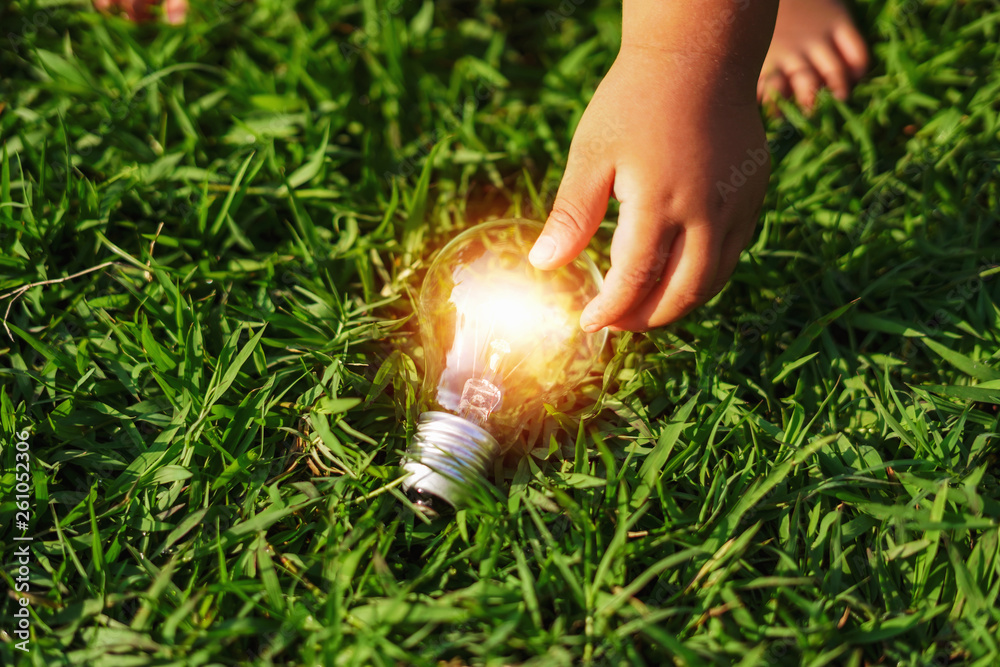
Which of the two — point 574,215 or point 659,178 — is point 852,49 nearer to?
point 659,178

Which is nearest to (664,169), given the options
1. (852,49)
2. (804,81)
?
(804,81)

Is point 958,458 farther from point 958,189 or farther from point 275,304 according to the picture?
point 275,304

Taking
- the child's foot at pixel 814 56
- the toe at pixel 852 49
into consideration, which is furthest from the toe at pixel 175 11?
the toe at pixel 852 49

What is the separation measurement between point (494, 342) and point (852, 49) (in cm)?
161

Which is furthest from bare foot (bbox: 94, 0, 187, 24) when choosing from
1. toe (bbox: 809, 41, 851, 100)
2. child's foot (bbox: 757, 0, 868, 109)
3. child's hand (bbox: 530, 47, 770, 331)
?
toe (bbox: 809, 41, 851, 100)

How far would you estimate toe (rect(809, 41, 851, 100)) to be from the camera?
200cm

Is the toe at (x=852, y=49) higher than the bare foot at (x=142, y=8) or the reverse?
the reverse

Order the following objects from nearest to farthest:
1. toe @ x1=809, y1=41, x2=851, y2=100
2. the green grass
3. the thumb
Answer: the green grass
the thumb
toe @ x1=809, y1=41, x2=851, y2=100

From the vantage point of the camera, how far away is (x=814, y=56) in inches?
80.4

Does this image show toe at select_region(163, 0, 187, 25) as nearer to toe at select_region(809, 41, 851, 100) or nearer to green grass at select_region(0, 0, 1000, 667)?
green grass at select_region(0, 0, 1000, 667)

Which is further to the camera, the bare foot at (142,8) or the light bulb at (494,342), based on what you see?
the bare foot at (142,8)

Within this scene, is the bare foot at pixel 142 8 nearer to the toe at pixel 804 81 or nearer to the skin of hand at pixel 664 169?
the skin of hand at pixel 664 169

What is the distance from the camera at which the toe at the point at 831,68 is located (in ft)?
6.57

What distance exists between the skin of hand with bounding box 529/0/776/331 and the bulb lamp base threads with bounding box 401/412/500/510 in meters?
0.34
